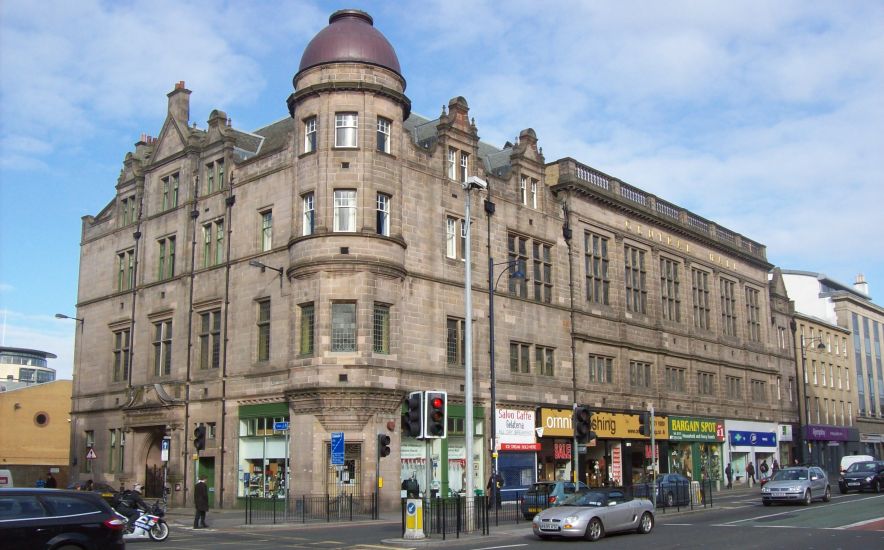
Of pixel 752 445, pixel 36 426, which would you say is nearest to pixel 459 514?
pixel 752 445

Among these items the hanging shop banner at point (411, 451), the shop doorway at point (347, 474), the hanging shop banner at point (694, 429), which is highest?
the hanging shop banner at point (694, 429)

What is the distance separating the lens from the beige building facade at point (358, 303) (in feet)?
117

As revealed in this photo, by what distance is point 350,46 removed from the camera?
37.5 m

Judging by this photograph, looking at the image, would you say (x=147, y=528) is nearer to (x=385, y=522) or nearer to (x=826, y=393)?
(x=385, y=522)

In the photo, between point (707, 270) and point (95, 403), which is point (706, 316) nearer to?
point (707, 270)

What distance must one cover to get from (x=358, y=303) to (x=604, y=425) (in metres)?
18.3

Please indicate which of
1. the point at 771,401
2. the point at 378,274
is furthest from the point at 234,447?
the point at 771,401

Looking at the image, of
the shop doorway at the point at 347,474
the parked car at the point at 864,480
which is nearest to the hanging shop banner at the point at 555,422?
the shop doorway at the point at 347,474

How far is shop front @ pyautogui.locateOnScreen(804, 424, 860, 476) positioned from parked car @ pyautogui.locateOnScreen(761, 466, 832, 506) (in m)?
35.3

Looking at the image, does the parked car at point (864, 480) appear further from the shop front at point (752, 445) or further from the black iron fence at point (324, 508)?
the black iron fence at point (324, 508)

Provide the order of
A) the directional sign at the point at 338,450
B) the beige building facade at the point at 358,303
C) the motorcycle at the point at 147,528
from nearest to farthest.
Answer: the motorcycle at the point at 147,528, the directional sign at the point at 338,450, the beige building facade at the point at 358,303

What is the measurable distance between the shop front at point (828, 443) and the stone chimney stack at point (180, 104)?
2092 inches

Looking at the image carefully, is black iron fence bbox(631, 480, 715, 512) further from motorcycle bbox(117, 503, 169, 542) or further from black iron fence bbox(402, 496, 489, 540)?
motorcycle bbox(117, 503, 169, 542)

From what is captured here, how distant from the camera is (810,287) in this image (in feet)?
284
